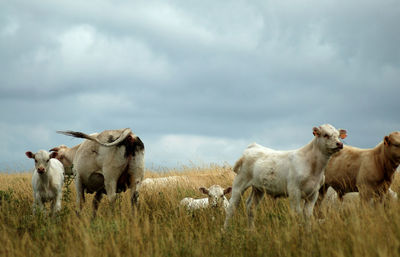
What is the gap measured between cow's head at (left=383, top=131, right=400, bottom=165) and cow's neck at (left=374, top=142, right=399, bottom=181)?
3 cm

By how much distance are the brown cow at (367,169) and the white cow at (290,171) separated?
1.62 meters

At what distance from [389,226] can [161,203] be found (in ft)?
20.0

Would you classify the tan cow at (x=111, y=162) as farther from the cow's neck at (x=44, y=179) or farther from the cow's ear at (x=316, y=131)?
the cow's ear at (x=316, y=131)

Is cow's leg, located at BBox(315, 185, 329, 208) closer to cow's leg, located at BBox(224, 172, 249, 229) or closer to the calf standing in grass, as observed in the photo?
cow's leg, located at BBox(224, 172, 249, 229)

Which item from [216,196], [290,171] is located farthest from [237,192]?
[216,196]

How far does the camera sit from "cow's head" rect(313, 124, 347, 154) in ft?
23.5

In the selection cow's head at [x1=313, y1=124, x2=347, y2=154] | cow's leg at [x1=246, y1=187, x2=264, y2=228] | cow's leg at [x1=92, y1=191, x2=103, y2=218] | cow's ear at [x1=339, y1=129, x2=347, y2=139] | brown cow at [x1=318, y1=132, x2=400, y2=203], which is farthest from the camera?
cow's leg at [x1=92, y1=191, x2=103, y2=218]

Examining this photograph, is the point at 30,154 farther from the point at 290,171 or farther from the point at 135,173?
the point at 290,171

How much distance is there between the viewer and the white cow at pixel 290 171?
24.0 ft

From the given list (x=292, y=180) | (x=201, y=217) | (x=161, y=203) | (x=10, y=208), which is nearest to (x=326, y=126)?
(x=292, y=180)

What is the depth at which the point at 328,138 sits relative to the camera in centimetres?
725

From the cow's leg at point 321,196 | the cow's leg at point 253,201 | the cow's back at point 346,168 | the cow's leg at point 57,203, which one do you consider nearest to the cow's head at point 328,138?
the cow's leg at point 253,201

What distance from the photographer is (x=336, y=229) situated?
6.19m

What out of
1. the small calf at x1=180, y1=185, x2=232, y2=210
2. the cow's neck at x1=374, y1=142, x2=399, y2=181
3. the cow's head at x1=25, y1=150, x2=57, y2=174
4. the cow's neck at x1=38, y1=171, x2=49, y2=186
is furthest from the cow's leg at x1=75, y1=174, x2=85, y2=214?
the cow's neck at x1=374, y1=142, x2=399, y2=181
